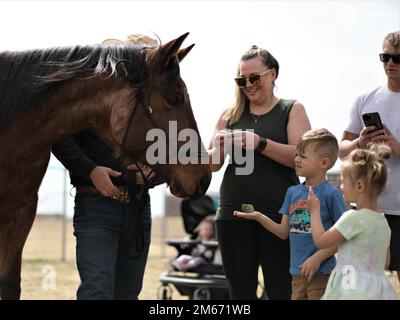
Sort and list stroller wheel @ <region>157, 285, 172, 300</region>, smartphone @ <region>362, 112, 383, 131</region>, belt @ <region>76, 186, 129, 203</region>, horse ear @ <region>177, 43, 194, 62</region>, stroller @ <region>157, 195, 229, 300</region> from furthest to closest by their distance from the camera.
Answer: stroller wheel @ <region>157, 285, 172, 300</region>
stroller @ <region>157, 195, 229, 300</region>
smartphone @ <region>362, 112, 383, 131</region>
belt @ <region>76, 186, 129, 203</region>
horse ear @ <region>177, 43, 194, 62</region>

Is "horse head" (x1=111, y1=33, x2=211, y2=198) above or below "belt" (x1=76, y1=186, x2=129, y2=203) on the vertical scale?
above

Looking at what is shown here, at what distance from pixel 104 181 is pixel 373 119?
1.65 metres

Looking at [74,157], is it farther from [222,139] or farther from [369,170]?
[369,170]

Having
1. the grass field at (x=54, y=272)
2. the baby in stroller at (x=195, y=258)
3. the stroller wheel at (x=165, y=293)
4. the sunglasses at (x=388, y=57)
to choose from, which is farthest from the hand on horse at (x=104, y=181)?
the baby in stroller at (x=195, y=258)

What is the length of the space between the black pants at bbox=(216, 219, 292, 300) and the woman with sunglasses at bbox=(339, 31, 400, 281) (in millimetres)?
717

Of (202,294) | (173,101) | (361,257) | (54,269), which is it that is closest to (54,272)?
(54,269)

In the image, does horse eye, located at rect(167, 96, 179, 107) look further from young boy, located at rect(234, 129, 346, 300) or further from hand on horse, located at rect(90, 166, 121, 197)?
young boy, located at rect(234, 129, 346, 300)

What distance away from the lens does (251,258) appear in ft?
13.4

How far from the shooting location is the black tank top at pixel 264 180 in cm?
406

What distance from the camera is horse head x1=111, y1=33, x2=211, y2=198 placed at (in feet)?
11.6

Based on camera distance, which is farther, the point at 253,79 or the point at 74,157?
the point at 253,79

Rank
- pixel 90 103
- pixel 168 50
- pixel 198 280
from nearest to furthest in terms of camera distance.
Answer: pixel 168 50
pixel 90 103
pixel 198 280

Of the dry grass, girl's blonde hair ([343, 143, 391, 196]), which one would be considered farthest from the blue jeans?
the dry grass
